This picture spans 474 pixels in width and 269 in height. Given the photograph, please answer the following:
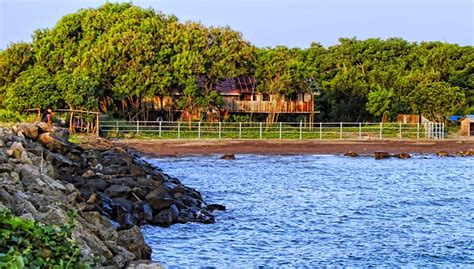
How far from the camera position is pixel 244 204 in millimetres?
22203

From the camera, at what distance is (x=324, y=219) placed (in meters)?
19.6

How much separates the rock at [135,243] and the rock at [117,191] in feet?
17.0

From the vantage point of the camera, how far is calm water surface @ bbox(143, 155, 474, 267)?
14648 mm

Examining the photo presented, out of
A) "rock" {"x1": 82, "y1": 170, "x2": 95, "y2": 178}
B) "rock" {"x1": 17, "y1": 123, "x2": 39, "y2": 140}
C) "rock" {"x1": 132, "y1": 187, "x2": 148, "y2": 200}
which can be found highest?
"rock" {"x1": 17, "y1": 123, "x2": 39, "y2": 140}

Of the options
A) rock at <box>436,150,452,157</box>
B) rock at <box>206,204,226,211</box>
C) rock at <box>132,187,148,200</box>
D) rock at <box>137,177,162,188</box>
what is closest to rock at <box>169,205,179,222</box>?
rock at <box>132,187,148,200</box>

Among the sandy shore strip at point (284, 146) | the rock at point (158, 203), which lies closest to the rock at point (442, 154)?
the sandy shore strip at point (284, 146)

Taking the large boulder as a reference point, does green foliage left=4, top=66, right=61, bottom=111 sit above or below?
above

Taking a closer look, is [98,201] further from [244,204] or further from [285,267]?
[244,204]

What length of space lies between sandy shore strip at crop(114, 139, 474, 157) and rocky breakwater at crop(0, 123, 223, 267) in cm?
1472

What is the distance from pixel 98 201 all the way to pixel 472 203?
13.2 m

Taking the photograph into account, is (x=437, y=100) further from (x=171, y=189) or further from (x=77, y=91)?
(x=171, y=189)

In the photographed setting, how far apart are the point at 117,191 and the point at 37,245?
35.5ft

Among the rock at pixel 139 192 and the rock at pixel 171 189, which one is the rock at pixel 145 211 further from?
the rock at pixel 171 189

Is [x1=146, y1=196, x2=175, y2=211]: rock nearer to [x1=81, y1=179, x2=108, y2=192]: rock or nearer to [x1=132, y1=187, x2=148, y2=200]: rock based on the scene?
[x1=132, y1=187, x2=148, y2=200]: rock
